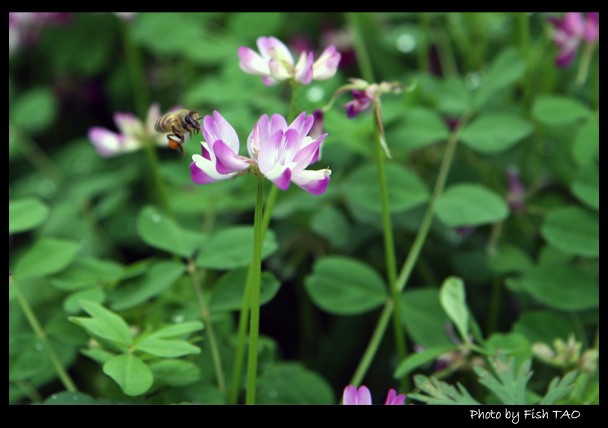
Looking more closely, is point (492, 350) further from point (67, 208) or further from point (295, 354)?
point (67, 208)

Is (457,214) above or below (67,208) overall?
below

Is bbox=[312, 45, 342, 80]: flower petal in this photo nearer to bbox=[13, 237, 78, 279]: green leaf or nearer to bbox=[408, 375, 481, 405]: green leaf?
bbox=[408, 375, 481, 405]: green leaf

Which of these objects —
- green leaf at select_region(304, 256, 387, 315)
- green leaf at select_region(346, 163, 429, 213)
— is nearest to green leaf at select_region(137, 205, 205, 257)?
green leaf at select_region(304, 256, 387, 315)

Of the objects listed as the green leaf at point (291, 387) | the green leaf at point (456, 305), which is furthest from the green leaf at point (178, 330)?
the green leaf at point (456, 305)
